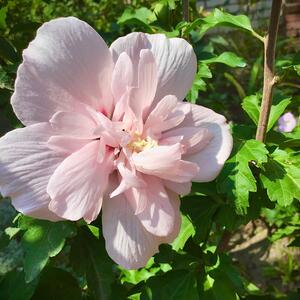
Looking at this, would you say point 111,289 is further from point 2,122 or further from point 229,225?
point 2,122

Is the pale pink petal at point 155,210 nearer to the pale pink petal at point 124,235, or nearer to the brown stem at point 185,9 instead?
the pale pink petal at point 124,235

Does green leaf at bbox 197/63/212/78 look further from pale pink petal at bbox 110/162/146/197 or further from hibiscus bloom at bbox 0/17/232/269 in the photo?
pale pink petal at bbox 110/162/146/197

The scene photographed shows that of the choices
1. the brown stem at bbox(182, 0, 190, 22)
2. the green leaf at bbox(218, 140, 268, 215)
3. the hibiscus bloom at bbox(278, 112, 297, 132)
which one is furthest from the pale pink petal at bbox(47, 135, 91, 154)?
the hibiscus bloom at bbox(278, 112, 297, 132)

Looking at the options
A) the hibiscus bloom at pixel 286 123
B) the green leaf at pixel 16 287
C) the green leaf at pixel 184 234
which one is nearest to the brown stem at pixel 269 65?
the green leaf at pixel 184 234

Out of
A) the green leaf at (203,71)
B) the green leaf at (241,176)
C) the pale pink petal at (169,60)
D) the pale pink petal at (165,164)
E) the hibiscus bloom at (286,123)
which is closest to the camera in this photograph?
the pale pink petal at (165,164)

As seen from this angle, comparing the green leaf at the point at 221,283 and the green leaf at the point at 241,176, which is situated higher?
the green leaf at the point at 241,176

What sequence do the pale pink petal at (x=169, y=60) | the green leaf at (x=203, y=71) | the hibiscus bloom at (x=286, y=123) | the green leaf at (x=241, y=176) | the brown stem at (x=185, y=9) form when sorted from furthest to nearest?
the hibiscus bloom at (x=286, y=123), the brown stem at (x=185, y=9), the green leaf at (x=203, y=71), the green leaf at (x=241, y=176), the pale pink petal at (x=169, y=60)

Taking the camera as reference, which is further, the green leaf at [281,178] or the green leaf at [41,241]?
the green leaf at [281,178]
